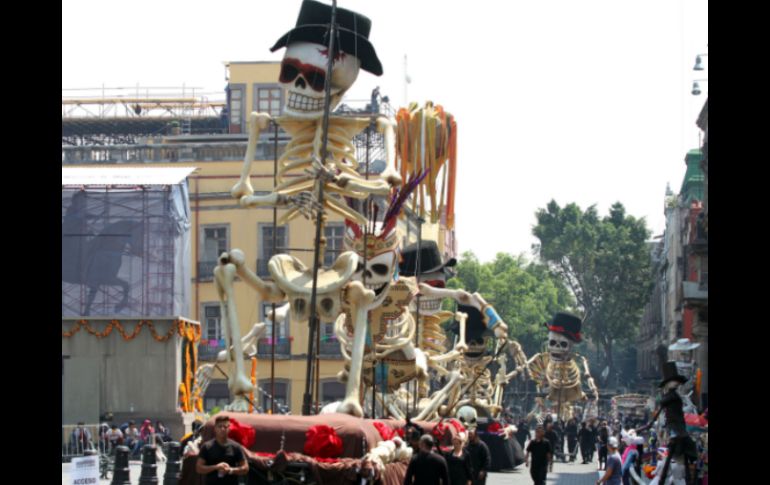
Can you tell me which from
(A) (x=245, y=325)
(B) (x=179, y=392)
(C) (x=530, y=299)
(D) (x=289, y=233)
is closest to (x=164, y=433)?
(B) (x=179, y=392)

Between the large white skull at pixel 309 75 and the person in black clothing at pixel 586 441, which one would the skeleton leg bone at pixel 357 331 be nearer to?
the large white skull at pixel 309 75

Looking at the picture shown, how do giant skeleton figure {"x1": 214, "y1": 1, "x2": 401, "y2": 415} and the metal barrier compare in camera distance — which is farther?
the metal barrier

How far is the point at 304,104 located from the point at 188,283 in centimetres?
3325

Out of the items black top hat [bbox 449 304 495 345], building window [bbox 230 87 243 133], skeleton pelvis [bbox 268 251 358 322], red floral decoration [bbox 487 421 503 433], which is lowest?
red floral decoration [bbox 487 421 503 433]

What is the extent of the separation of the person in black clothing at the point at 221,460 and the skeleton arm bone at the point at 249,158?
668cm

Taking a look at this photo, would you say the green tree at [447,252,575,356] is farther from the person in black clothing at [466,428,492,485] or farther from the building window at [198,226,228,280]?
the person in black clothing at [466,428,492,485]

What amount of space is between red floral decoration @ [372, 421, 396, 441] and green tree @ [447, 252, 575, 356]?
74332mm

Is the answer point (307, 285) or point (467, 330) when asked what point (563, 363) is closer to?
point (467, 330)

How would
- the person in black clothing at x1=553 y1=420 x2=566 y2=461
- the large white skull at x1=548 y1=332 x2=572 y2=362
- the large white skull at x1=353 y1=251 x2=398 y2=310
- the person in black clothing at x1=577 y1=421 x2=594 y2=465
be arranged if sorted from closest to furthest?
the large white skull at x1=353 y1=251 x2=398 y2=310 < the person in black clothing at x1=577 y1=421 x2=594 y2=465 < the person in black clothing at x1=553 y1=420 x2=566 y2=461 < the large white skull at x1=548 y1=332 x2=572 y2=362

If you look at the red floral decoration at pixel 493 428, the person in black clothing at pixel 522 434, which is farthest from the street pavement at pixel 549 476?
the person in black clothing at pixel 522 434

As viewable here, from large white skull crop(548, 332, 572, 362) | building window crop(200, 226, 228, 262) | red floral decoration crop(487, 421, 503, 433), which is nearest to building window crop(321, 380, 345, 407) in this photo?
building window crop(200, 226, 228, 262)

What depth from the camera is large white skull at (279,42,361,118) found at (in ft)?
66.5

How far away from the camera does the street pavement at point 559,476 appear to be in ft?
96.9

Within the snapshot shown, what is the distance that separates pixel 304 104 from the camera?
67.4ft
